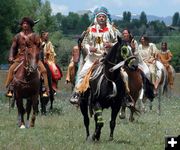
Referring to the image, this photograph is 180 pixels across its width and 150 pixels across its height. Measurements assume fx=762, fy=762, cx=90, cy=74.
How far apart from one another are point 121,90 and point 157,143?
1055 mm

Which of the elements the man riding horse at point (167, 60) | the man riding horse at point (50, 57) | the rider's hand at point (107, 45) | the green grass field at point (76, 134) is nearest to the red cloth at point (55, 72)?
the man riding horse at point (50, 57)

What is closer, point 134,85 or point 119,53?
point 119,53

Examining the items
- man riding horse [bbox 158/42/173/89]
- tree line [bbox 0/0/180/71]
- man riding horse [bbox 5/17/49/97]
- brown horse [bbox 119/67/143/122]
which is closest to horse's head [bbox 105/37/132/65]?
man riding horse [bbox 5/17/49/97]

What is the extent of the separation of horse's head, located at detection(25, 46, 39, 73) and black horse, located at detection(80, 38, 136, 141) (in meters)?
2.85

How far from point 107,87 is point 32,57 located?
334cm

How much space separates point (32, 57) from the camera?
50.5ft

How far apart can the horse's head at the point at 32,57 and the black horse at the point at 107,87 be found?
285 centimetres

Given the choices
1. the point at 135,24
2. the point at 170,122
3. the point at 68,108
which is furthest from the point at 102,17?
the point at 135,24

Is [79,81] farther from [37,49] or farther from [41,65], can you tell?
[41,65]

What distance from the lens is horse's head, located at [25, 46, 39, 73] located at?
15.4 m

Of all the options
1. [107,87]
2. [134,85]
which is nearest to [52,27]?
[134,85]

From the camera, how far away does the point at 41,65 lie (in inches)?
754

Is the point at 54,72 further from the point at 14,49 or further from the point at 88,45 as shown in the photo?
the point at 88,45

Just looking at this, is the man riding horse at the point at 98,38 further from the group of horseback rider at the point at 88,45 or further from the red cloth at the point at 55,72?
the red cloth at the point at 55,72
